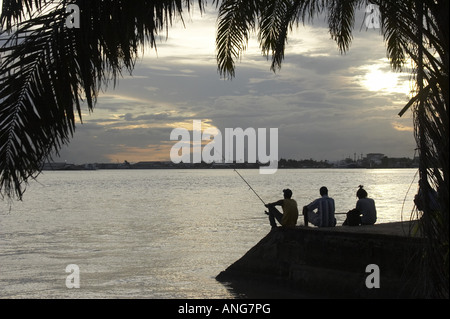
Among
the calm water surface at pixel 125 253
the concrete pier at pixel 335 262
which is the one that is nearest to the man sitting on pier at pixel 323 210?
the concrete pier at pixel 335 262

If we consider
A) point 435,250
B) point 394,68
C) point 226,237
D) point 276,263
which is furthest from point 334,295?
point 226,237

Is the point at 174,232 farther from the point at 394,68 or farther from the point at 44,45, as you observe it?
the point at 44,45

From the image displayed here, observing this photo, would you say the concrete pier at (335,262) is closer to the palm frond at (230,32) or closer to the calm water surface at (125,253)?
the calm water surface at (125,253)

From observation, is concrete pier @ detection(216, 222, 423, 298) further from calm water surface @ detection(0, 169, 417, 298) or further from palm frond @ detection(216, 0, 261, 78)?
palm frond @ detection(216, 0, 261, 78)

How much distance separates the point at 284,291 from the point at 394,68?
5443 mm

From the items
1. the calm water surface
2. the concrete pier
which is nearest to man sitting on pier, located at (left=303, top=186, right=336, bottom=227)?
the concrete pier

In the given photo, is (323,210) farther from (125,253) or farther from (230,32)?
(125,253)

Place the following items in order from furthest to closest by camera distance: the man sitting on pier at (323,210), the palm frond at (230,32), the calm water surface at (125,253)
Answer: the calm water surface at (125,253) < the man sitting on pier at (323,210) < the palm frond at (230,32)

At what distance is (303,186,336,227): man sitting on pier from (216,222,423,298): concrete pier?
0.66 metres

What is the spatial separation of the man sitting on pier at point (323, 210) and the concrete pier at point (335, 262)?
2.18ft

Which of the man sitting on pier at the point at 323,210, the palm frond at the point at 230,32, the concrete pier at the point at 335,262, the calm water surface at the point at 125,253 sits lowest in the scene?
the calm water surface at the point at 125,253

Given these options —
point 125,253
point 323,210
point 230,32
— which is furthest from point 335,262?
point 125,253

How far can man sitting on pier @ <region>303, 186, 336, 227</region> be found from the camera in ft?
42.3

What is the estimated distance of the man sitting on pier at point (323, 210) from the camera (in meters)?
12.9
